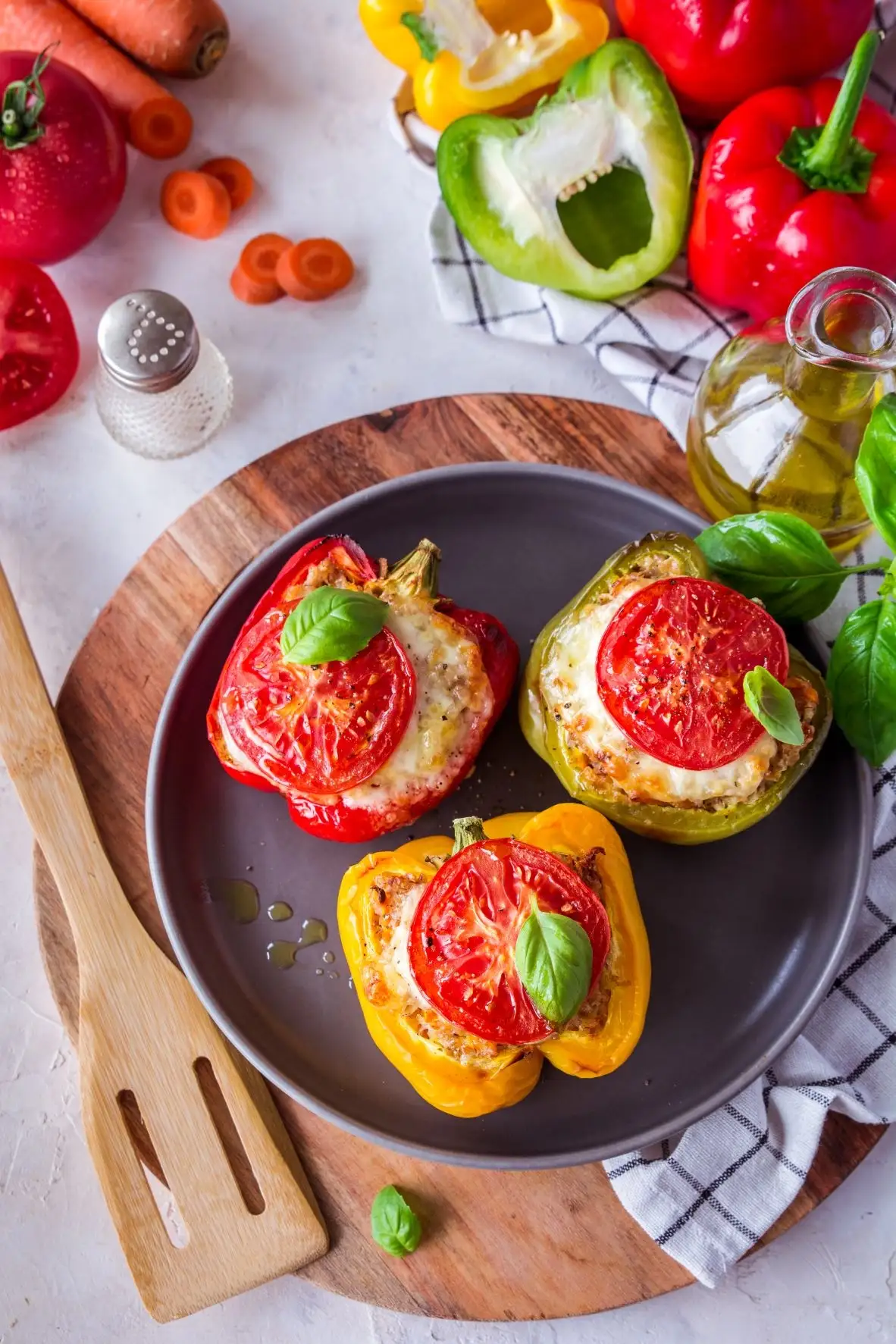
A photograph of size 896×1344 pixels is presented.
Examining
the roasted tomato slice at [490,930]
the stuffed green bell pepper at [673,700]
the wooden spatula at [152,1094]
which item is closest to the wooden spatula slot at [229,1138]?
the wooden spatula at [152,1094]

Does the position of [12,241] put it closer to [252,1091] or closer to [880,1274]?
[252,1091]

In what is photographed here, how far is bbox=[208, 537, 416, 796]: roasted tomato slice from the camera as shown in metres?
2.11

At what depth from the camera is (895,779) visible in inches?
95.5

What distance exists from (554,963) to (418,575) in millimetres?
769

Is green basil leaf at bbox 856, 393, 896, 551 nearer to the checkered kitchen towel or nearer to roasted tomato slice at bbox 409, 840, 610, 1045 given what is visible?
the checkered kitchen towel

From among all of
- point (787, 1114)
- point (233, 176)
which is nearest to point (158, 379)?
point (233, 176)

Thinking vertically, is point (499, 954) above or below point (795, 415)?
below

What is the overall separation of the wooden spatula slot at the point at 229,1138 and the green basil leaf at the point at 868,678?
141 centimetres

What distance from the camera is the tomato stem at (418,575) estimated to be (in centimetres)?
222

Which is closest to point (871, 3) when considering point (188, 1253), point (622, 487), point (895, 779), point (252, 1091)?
point (622, 487)

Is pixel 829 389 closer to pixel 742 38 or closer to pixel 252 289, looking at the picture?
pixel 742 38

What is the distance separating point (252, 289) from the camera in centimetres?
280

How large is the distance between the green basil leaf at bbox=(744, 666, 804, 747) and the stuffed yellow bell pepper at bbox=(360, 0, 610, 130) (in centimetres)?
150

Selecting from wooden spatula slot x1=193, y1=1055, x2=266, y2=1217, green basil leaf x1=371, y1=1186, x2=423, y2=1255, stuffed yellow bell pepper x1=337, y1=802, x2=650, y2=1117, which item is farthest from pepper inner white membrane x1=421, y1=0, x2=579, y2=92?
green basil leaf x1=371, y1=1186, x2=423, y2=1255
